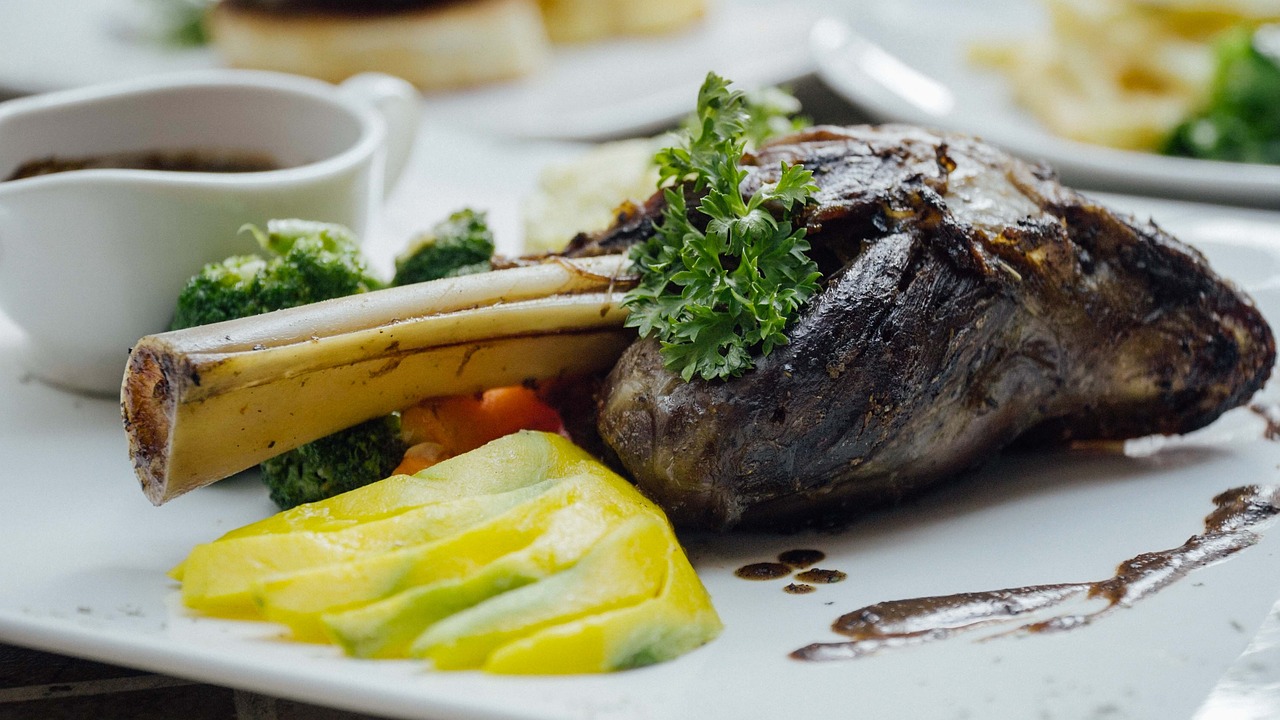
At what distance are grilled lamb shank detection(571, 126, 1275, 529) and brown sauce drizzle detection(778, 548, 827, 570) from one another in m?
0.10

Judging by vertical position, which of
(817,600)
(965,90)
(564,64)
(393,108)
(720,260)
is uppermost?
(965,90)

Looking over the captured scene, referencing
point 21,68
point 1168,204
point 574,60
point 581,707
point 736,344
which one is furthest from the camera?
point 574,60

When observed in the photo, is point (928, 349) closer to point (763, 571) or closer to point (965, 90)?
point (763, 571)

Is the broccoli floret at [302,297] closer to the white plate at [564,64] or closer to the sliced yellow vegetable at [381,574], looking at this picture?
the sliced yellow vegetable at [381,574]

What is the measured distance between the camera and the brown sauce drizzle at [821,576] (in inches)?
101

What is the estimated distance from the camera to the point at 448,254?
11.5ft

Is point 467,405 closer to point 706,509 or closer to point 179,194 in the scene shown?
point 706,509

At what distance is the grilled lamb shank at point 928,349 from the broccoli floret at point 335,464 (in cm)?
54

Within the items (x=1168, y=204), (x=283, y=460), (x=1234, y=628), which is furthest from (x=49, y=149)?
(x=1168, y=204)

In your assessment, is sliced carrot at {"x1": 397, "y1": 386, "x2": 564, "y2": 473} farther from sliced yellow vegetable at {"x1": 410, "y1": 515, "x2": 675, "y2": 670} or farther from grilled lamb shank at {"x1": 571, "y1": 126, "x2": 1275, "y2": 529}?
sliced yellow vegetable at {"x1": 410, "y1": 515, "x2": 675, "y2": 670}

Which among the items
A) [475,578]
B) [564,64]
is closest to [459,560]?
[475,578]

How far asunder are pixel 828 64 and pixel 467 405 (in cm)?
427

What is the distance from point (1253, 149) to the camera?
6.26 metres

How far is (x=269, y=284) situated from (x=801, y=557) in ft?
5.05
